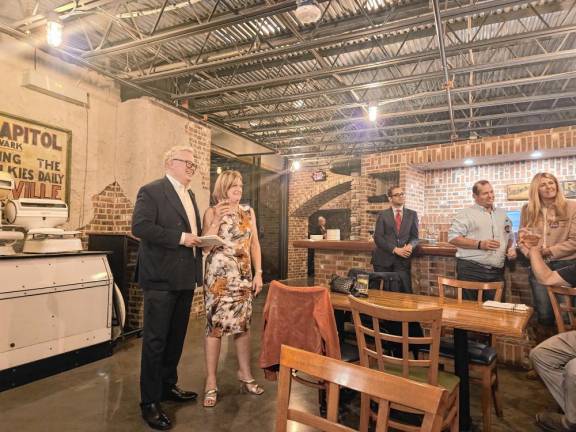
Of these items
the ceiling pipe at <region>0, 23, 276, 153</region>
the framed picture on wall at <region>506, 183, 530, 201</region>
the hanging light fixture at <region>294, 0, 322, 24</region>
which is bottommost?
the framed picture on wall at <region>506, 183, 530, 201</region>

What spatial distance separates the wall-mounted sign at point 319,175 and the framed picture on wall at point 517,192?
4.66m

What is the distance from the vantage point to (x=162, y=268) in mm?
2291

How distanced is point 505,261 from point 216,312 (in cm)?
254

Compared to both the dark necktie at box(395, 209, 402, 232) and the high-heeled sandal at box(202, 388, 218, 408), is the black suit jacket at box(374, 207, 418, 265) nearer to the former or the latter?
the dark necktie at box(395, 209, 402, 232)

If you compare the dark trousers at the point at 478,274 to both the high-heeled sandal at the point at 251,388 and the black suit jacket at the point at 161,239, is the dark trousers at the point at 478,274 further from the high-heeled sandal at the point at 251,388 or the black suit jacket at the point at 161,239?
the black suit jacket at the point at 161,239

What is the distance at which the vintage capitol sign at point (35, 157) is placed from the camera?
3672 mm

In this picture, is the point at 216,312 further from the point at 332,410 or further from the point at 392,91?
the point at 392,91

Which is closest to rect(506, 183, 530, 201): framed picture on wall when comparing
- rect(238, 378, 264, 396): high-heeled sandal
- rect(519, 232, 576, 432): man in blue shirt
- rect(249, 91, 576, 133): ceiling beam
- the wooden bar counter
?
rect(249, 91, 576, 133): ceiling beam

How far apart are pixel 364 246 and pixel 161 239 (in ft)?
8.22

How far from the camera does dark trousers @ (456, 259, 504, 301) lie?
320 cm

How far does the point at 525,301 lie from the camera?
3334 mm

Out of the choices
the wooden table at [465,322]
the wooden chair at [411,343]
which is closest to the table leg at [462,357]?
the wooden table at [465,322]

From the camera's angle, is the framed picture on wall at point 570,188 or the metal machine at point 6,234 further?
the framed picture on wall at point 570,188

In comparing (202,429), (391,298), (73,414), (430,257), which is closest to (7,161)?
(73,414)
